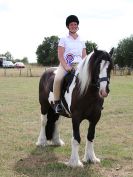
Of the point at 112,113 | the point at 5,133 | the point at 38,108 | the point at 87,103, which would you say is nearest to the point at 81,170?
the point at 87,103

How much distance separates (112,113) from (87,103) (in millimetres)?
7362

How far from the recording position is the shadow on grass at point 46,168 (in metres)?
6.44

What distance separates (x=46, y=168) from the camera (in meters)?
6.77

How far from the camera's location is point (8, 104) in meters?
16.6

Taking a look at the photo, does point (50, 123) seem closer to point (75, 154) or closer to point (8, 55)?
point (75, 154)

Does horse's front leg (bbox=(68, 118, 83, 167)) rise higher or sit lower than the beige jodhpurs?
lower

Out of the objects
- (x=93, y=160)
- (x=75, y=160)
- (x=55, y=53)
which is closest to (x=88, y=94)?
(x=75, y=160)

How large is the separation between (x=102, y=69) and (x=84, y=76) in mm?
469

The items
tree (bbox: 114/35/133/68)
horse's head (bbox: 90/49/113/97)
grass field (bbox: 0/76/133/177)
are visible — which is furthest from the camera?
tree (bbox: 114/35/133/68)

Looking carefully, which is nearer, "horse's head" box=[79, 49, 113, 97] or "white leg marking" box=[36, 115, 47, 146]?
"horse's head" box=[79, 49, 113, 97]

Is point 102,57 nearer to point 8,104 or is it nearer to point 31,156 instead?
point 31,156

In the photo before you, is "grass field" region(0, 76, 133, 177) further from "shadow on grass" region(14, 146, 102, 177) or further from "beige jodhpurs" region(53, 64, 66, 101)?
"beige jodhpurs" region(53, 64, 66, 101)

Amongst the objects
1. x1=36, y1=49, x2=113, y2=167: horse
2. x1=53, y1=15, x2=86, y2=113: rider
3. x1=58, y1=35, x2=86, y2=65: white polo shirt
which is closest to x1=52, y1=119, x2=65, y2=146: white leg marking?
x1=36, y1=49, x2=113, y2=167: horse

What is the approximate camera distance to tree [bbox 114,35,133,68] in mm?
73875
